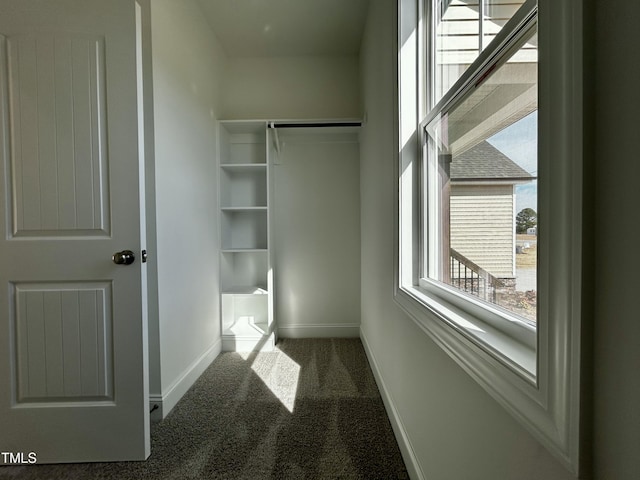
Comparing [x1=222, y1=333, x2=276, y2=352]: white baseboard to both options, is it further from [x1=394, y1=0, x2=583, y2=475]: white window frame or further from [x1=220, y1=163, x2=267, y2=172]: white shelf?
[x1=394, y1=0, x2=583, y2=475]: white window frame

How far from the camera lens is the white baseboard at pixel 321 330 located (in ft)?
10.2

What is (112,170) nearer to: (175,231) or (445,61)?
(175,231)

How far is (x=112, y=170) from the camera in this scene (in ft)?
4.86

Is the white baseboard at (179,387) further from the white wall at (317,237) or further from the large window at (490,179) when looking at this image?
the large window at (490,179)

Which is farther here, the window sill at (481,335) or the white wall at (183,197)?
the white wall at (183,197)

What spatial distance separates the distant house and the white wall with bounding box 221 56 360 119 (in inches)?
88.6

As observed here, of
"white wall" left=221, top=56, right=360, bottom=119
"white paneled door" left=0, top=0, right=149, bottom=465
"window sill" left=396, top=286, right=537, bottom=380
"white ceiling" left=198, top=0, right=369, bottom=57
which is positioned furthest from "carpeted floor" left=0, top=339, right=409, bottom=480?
"white ceiling" left=198, top=0, right=369, bottom=57

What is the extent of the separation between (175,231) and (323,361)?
1.46 metres

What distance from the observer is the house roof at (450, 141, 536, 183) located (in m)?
0.77

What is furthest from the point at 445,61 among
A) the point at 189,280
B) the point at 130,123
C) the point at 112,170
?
the point at 189,280

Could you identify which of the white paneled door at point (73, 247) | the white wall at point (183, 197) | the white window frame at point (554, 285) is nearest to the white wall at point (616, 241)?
the white window frame at point (554, 285)

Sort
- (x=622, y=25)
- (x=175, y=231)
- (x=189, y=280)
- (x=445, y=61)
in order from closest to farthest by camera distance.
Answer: (x=622, y=25) < (x=445, y=61) < (x=175, y=231) < (x=189, y=280)

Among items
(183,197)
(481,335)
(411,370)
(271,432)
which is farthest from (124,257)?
(481,335)

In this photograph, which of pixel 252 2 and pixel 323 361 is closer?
pixel 252 2
